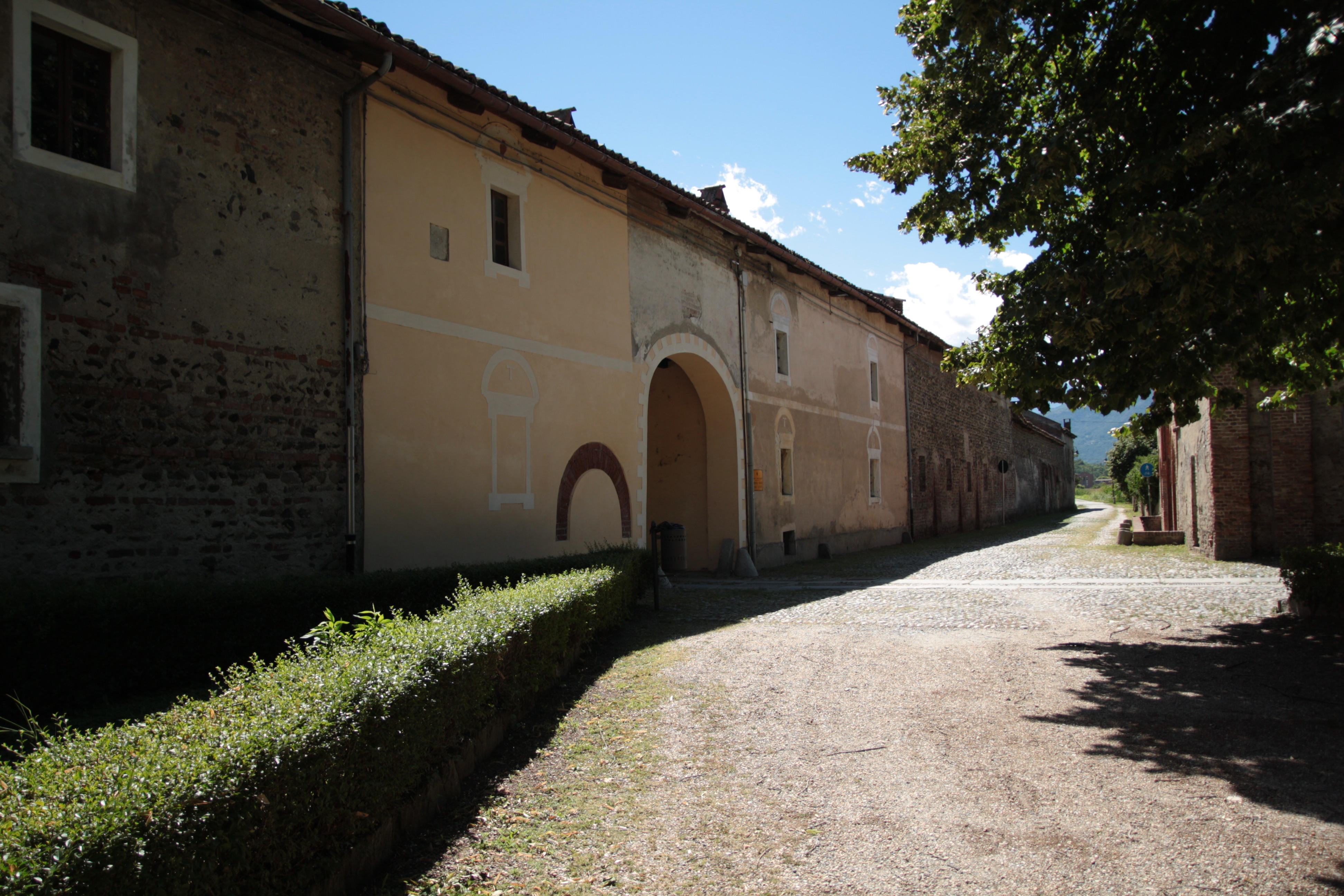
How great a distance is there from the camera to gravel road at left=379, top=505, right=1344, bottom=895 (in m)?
3.77

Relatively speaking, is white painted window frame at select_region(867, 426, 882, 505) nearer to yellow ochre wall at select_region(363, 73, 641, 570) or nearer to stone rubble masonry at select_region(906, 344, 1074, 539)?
stone rubble masonry at select_region(906, 344, 1074, 539)

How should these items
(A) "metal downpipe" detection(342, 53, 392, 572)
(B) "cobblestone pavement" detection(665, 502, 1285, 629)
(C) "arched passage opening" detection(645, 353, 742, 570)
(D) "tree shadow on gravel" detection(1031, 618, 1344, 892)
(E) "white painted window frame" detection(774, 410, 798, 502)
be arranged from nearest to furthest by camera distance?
(D) "tree shadow on gravel" detection(1031, 618, 1344, 892), (A) "metal downpipe" detection(342, 53, 392, 572), (B) "cobblestone pavement" detection(665, 502, 1285, 629), (C) "arched passage opening" detection(645, 353, 742, 570), (E) "white painted window frame" detection(774, 410, 798, 502)

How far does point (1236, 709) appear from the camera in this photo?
613 centimetres

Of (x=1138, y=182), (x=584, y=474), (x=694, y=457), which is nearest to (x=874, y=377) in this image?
(x=694, y=457)

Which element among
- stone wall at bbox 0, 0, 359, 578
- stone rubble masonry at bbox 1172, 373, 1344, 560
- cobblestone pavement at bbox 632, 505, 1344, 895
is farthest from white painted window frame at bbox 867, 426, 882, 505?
stone wall at bbox 0, 0, 359, 578

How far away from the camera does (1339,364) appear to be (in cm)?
906

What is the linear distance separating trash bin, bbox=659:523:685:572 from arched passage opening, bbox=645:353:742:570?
2078 millimetres

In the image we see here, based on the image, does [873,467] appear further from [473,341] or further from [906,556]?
[473,341]

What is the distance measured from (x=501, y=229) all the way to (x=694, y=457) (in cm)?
767

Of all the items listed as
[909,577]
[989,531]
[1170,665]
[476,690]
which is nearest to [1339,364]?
[1170,665]

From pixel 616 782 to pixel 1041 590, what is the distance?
10.1 meters

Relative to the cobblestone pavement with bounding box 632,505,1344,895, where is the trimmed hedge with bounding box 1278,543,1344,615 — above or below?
above

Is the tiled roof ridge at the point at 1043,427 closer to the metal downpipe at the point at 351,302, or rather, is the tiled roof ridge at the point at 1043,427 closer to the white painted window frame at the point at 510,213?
the white painted window frame at the point at 510,213

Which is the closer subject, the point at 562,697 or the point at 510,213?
the point at 562,697
